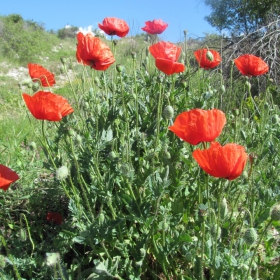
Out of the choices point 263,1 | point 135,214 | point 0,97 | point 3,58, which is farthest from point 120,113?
point 3,58

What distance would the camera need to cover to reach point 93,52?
154 centimetres

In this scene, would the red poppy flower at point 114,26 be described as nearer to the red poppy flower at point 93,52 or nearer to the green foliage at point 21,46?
the red poppy flower at point 93,52

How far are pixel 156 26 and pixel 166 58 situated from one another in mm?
855

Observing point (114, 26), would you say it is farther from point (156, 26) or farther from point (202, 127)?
point (202, 127)

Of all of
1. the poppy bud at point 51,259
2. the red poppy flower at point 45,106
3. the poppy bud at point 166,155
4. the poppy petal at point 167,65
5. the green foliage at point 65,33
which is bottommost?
the poppy bud at point 51,259

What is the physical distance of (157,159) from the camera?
1.78m

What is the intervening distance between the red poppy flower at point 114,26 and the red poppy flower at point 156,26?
1.20ft

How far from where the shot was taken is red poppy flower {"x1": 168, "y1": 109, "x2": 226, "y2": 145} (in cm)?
104

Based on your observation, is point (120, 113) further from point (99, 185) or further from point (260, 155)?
point (260, 155)

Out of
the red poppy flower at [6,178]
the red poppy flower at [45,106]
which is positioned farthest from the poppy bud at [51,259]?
the red poppy flower at [45,106]

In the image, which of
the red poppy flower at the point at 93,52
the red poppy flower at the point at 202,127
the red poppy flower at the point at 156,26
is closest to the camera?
the red poppy flower at the point at 202,127

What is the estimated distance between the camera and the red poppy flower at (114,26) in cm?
183

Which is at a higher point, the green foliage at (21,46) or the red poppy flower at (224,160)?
the green foliage at (21,46)

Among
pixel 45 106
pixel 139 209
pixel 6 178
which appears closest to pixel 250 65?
pixel 139 209
